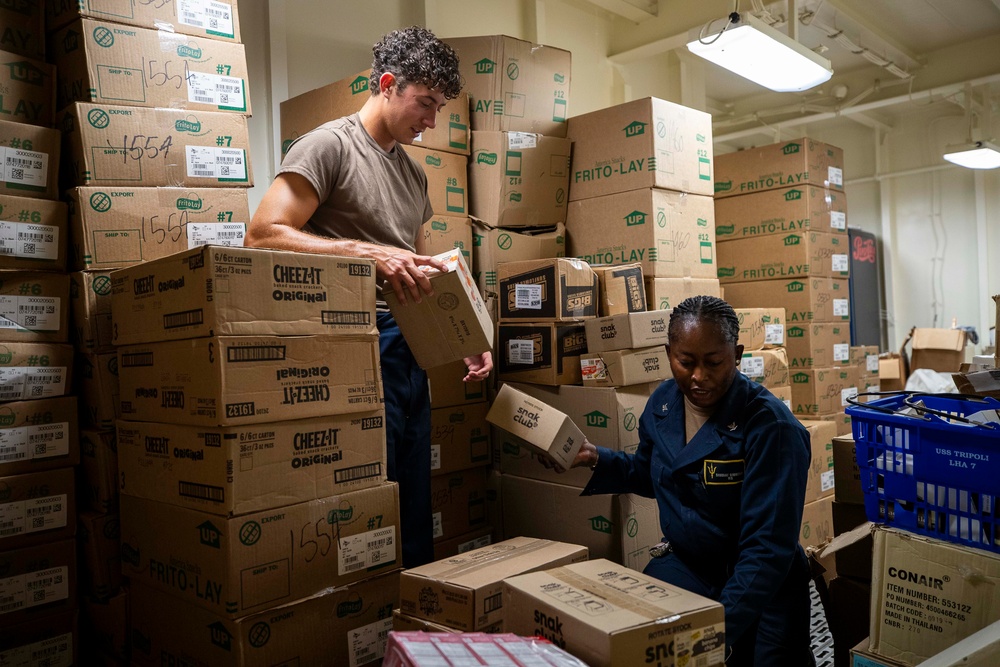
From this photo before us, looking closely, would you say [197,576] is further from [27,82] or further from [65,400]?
[27,82]

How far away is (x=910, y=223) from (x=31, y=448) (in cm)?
789

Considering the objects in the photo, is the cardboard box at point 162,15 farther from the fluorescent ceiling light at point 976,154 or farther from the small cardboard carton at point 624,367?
the fluorescent ceiling light at point 976,154

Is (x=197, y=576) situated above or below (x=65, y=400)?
below

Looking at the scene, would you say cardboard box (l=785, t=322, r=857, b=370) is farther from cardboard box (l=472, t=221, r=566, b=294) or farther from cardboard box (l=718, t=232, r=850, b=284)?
cardboard box (l=472, t=221, r=566, b=294)

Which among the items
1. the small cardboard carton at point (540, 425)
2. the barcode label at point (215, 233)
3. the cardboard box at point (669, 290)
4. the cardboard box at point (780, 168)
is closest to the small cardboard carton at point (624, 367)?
the cardboard box at point (669, 290)

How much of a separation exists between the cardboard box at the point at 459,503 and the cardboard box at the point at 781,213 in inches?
88.8

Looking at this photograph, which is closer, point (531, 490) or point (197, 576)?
point (197, 576)

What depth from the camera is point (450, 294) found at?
174 cm

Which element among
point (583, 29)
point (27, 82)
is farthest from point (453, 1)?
point (27, 82)

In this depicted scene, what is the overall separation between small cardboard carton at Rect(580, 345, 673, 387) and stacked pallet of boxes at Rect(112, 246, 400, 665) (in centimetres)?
93

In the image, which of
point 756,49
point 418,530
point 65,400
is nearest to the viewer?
point 65,400

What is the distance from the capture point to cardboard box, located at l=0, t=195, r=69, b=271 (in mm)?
1776

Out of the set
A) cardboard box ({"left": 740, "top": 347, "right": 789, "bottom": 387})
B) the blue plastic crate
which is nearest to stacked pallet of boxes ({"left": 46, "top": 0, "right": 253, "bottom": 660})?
the blue plastic crate

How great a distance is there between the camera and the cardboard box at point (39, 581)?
5.66 feet
